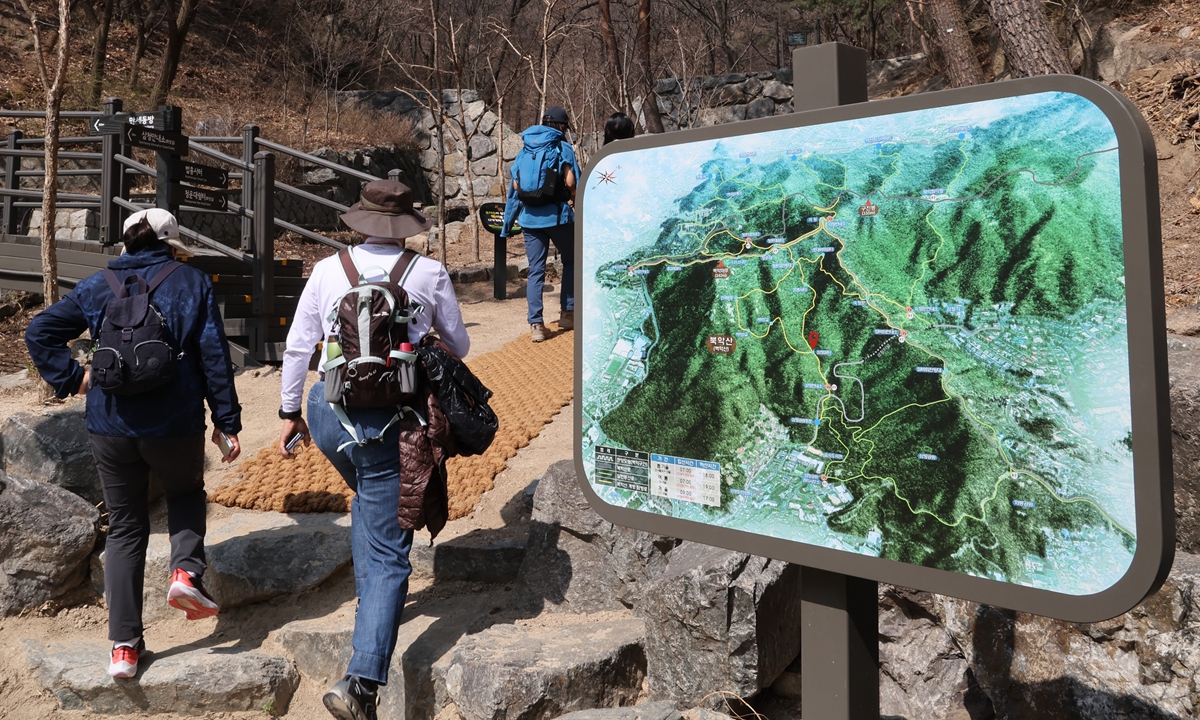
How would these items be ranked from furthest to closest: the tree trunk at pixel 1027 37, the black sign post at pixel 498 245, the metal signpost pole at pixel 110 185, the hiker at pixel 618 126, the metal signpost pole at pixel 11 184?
the black sign post at pixel 498 245 → the metal signpost pole at pixel 11 184 → the metal signpost pole at pixel 110 185 → the tree trunk at pixel 1027 37 → the hiker at pixel 618 126

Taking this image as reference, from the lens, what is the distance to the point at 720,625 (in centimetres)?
264

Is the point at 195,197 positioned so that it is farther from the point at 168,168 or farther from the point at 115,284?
the point at 115,284

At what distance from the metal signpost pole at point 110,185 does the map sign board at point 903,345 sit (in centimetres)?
639

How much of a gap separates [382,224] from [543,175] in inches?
136

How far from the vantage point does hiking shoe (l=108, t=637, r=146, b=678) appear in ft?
10.5

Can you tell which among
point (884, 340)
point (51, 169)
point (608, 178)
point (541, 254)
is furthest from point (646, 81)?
point (884, 340)

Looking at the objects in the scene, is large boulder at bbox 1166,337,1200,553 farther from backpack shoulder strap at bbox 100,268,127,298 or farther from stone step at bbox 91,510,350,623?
backpack shoulder strap at bbox 100,268,127,298

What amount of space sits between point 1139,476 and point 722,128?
3.27 feet

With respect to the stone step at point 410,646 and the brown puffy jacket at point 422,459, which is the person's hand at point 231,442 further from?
the brown puffy jacket at point 422,459

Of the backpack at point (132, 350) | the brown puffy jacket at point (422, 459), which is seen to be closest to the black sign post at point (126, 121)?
the backpack at point (132, 350)

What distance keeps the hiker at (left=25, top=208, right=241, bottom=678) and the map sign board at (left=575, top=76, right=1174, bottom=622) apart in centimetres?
186

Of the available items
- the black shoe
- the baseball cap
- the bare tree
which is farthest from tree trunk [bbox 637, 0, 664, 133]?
the black shoe

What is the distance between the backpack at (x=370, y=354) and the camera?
2.71 m

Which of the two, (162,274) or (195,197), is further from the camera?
(195,197)
